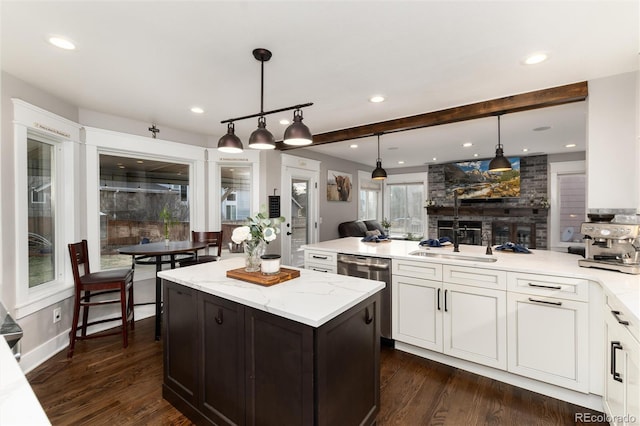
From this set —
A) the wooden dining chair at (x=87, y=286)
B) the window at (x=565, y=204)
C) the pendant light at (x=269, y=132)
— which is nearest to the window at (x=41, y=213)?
the wooden dining chair at (x=87, y=286)

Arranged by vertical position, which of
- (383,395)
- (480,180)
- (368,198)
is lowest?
(383,395)

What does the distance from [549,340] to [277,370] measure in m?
2.03

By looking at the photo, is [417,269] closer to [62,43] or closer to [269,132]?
[269,132]

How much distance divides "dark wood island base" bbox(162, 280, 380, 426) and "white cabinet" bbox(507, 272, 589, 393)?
1.25m

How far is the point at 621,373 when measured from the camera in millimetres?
1586

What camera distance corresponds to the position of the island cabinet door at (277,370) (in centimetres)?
136

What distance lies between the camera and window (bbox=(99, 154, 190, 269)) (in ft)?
11.6

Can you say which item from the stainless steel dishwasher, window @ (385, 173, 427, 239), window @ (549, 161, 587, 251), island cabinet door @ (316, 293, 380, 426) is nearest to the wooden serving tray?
island cabinet door @ (316, 293, 380, 426)

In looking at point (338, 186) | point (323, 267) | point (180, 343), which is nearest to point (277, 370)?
point (180, 343)

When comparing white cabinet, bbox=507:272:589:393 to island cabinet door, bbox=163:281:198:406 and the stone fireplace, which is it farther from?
the stone fireplace

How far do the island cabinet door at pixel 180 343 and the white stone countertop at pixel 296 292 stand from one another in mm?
115

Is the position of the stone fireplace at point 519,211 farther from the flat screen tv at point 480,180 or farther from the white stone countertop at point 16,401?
the white stone countertop at point 16,401

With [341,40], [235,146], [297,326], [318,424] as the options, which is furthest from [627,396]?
[235,146]

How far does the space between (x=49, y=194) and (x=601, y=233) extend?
4.91 m
